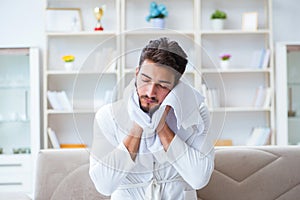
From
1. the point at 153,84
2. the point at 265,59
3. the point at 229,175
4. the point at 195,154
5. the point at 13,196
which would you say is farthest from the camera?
the point at 265,59

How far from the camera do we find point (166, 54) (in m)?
1.49

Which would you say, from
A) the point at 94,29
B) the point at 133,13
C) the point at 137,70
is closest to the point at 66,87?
the point at 94,29

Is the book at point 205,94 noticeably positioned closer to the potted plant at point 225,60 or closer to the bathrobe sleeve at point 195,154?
the bathrobe sleeve at point 195,154

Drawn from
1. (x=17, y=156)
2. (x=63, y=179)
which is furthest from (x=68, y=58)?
(x=63, y=179)

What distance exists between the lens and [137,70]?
1.53 metres

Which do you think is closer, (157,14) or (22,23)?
(157,14)

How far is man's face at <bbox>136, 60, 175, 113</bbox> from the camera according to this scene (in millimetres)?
1455

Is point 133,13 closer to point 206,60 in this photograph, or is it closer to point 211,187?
point 211,187

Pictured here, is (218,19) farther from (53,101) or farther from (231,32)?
(53,101)

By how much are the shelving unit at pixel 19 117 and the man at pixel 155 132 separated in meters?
3.01

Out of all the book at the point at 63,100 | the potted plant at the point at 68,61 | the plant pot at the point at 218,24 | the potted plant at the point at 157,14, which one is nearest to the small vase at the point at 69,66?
the potted plant at the point at 68,61

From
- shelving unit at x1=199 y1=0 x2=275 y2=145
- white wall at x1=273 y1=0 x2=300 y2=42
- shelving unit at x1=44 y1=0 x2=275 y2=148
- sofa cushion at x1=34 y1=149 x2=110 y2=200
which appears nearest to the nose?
sofa cushion at x1=34 y1=149 x2=110 y2=200

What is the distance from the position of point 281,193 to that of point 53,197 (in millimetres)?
883

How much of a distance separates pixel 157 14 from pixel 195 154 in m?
3.14
